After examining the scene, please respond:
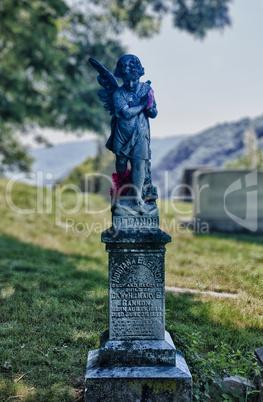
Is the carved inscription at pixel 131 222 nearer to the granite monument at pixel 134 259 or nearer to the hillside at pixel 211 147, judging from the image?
the granite monument at pixel 134 259

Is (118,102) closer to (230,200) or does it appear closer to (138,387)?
(138,387)

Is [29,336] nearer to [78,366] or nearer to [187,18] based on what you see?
[78,366]

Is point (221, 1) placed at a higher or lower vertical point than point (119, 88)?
higher

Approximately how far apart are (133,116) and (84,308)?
9.55 feet

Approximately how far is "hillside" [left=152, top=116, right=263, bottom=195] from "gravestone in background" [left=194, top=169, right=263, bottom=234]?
6813 cm

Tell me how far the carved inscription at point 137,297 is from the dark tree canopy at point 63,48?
10014 mm

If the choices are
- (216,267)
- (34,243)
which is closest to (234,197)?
(216,267)

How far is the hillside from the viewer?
81.4 meters

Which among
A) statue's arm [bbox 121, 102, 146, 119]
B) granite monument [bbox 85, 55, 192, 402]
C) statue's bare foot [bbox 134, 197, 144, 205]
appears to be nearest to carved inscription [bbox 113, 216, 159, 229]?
granite monument [bbox 85, 55, 192, 402]

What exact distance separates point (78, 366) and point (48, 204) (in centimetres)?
889

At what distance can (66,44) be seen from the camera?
42.1 ft

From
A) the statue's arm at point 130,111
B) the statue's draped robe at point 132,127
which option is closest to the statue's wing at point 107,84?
the statue's draped robe at point 132,127

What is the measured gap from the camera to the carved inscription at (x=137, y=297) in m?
3.50

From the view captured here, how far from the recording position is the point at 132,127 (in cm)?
349
